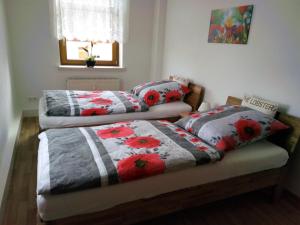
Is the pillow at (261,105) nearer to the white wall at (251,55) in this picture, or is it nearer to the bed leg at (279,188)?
the white wall at (251,55)

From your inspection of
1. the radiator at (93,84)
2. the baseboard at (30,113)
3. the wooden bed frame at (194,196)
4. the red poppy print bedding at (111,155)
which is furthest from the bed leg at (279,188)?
the baseboard at (30,113)

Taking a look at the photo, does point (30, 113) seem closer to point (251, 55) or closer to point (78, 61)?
point (78, 61)

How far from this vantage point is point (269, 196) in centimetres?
210

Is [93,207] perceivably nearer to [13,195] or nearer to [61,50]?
[13,195]

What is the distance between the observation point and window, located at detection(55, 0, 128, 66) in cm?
355

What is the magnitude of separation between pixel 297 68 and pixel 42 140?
6.90 feet

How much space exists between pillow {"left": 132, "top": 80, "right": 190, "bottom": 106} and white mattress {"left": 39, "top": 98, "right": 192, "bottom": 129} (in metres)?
0.07

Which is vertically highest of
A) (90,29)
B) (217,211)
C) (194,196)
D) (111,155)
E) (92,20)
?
(92,20)

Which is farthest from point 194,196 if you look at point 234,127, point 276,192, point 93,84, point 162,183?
point 93,84

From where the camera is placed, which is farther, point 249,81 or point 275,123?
point 249,81

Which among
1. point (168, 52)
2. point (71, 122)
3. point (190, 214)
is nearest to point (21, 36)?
point (71, 122)

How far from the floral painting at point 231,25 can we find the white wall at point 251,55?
6 cm

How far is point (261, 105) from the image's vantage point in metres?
2.13

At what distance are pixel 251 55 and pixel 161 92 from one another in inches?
43.6
